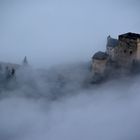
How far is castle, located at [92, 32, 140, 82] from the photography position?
87750 mm

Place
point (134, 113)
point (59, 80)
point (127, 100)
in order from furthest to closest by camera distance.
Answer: point (59, 80)
point (127, 100)
point (134, 113)

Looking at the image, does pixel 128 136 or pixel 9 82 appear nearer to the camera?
pixel 128 136

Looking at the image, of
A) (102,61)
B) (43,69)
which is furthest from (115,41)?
(43,69)

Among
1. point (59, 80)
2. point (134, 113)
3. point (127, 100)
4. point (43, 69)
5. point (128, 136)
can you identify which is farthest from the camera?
point (43, 69)

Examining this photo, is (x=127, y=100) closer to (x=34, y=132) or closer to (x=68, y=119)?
(x=68, y=119)

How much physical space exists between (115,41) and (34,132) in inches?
1236

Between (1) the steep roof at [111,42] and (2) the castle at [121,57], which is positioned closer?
(2) the castle at [121,57]

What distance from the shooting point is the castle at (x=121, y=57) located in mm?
87750

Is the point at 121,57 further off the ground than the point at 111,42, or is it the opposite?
the point at 111,42

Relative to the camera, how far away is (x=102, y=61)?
92125mm

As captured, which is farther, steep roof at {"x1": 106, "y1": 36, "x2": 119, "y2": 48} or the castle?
steep roof at {"x1": 106, "y1": 36, "x2": 119, "y2": 48}

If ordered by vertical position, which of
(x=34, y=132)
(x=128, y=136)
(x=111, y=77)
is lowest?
(x=34, y=132)

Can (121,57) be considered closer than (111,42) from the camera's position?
Yes

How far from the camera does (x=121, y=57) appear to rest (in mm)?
89188
